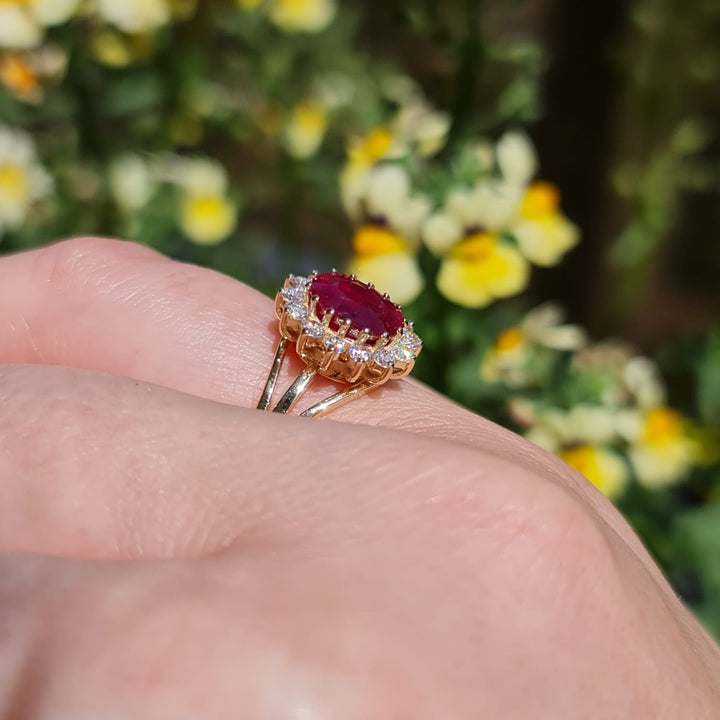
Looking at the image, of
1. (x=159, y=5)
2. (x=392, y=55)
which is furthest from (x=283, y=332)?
(x=392, y=55)

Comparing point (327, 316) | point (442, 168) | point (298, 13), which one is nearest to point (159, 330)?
point (327, 316)

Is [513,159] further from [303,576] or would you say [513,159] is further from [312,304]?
[303,576]

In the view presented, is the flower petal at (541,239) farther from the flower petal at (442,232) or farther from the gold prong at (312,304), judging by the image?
the gold prong at (312,304)

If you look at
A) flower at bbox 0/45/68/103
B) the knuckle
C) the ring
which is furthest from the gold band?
flower at bbox 0/45/68/103

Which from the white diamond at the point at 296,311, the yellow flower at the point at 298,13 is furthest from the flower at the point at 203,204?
the white diamond at the point at 296,311

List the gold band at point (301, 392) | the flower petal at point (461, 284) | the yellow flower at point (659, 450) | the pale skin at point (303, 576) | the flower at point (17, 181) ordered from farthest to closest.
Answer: the flower at point (17, 181)
the yellow flower at point (659, 450)
the flower petal at point (461, 284)
the gold band at point (301, 392)
the pale skin at point (303, 576)

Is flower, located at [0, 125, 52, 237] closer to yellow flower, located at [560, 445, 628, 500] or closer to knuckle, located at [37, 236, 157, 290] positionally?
knuckle, located at [37, 236, 157, 290]

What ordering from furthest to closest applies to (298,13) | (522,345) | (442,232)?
(298,13)
(522,345)
(442,232)
